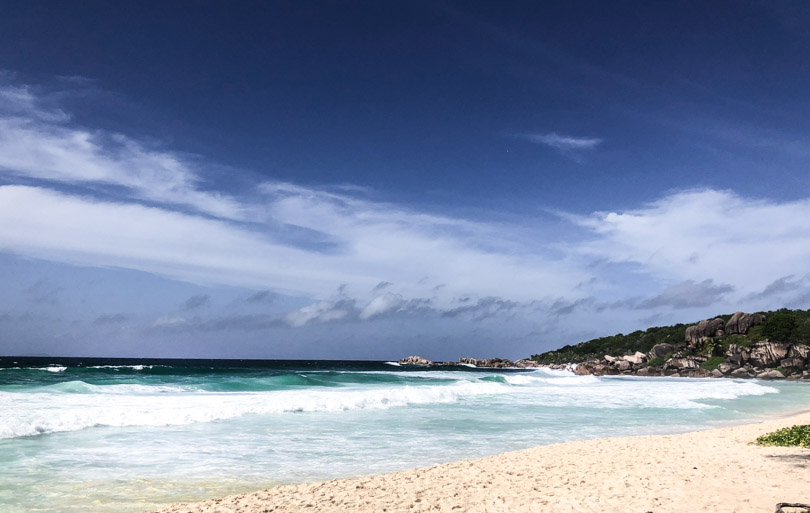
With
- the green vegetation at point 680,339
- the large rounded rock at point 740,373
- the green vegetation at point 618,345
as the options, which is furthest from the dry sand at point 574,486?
the green vegetation at point 618,345

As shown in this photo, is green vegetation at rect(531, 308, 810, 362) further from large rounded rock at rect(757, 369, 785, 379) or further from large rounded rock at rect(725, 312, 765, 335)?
large rounded rock at rect(757, 369, 785, 379)

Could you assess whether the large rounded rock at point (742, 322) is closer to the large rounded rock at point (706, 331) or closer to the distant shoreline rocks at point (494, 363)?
the large rounded rock at point (706, 331)

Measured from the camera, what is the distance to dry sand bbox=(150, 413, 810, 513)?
774 centimetres

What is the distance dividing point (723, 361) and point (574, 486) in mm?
75379

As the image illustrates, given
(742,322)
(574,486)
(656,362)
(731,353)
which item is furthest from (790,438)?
(742,322)

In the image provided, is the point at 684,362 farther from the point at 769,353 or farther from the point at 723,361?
the point at 769,353

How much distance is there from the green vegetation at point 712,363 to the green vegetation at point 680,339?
0.74 metres

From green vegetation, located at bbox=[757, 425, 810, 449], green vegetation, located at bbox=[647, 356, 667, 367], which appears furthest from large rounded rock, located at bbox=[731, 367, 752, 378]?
green vegetation, located at bbox=[757, 425, 810, 449]

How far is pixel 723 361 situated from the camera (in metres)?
71.0

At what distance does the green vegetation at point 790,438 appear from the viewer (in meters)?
12.5

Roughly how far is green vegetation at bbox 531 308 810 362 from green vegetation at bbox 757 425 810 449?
218ft

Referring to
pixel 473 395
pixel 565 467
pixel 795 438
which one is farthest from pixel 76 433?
pixel 473 395

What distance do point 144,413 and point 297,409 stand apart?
640 cm

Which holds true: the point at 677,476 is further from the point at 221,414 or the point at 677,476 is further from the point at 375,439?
the point at 221,414
